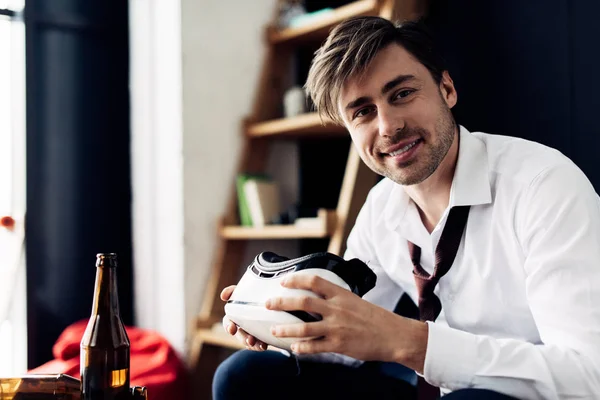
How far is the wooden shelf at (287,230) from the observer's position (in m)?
1.86

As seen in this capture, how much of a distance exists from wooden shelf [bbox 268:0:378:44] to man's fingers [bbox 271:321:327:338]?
132 centimetres

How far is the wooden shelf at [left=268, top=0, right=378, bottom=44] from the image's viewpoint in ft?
6.33

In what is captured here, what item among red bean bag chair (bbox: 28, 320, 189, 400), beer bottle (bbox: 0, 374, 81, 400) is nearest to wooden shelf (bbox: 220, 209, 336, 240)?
red bean bag chair (bbox: 28, 320, 189, 400)

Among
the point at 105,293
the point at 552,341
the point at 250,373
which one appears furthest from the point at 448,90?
the point at 105,293

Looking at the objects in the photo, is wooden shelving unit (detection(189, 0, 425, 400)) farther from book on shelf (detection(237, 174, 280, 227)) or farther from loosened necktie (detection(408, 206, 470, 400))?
loosened necktie (detection(408, 206, 470, 400))

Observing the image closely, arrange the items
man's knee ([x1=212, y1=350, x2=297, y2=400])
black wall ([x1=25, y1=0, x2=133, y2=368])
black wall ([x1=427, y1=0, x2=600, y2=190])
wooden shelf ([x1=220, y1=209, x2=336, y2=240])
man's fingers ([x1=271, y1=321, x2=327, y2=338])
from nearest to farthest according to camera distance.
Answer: man's fingers ([x1=271, y1=321, x2=327, y2=338]) < man's knee ([x1=212, y1=350, x2=297, y2=400]) < black wall ([x1=427, y1=0, x2=600, y2=190]) < wooden shelf ([x1=220, y1=209, x2=336, y2=240]) < black wall ([x1=25, y1=0, x2=133, y2=368])

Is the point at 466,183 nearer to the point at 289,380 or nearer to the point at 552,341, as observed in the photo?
the point at 552,341

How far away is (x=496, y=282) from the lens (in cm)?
116

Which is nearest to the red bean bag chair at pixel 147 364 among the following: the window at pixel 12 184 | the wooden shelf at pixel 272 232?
the window at pixel 12 184

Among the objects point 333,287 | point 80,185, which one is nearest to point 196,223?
point 80,185

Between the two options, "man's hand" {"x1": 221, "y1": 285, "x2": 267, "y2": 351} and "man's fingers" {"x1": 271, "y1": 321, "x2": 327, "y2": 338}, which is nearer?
"man's fingers" {"x1": 271, "y1": 321, "x2": 327, "y2": 338}

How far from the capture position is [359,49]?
125 centimetres

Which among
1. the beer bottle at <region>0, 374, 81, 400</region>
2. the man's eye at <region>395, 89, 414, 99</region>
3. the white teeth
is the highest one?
the man's eye at <region>395, 89, 414, 99</region>

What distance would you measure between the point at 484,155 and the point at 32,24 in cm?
187
